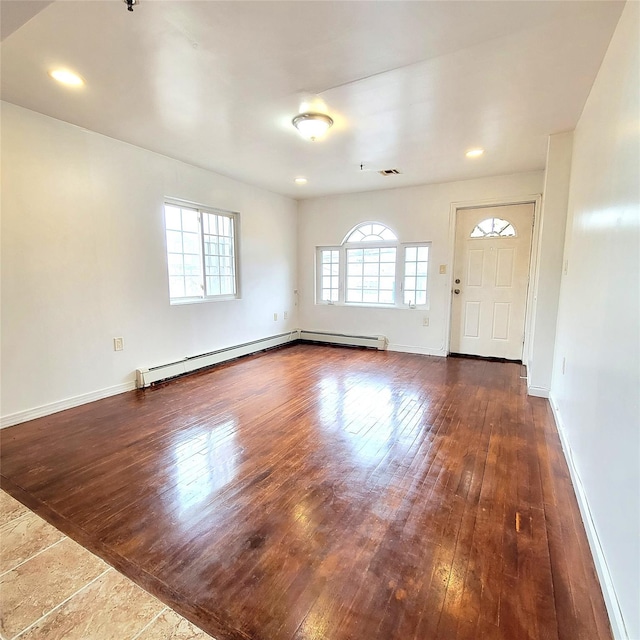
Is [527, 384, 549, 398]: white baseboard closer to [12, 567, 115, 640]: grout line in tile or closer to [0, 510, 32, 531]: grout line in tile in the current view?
[12, 567, 115, 640]: grout line in tile

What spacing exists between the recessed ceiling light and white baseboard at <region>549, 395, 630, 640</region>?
376 centimetres

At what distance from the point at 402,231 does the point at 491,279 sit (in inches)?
56.5

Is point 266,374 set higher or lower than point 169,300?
lower

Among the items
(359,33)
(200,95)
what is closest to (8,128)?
(200,95)

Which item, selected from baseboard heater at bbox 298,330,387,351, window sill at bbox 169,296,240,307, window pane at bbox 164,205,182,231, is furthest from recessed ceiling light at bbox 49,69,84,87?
baseboard heater at bbox 298,330,387,351

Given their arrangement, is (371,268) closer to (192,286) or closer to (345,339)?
(345,339)

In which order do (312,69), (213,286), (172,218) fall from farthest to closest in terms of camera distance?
(213,286) → (172,218) → (312,69)

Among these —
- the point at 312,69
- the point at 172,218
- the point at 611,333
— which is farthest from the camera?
the point at 172,218

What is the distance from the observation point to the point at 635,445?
1134mm

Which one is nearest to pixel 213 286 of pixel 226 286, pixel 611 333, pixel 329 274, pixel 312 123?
pixel 226 286

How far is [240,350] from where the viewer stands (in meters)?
4.95

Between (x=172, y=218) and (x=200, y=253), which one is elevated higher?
(x=172, y=218)

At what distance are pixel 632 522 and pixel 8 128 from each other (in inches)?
167

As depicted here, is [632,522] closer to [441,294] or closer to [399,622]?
[399,622]
